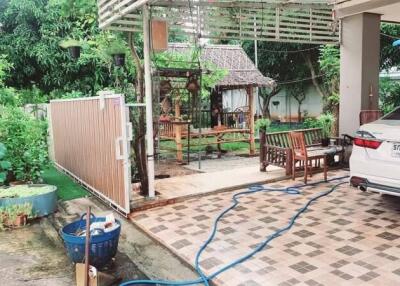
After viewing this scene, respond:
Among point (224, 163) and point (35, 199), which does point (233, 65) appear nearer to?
point (224, 163)

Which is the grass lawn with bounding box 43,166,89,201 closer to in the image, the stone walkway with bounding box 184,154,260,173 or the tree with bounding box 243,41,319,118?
the stone walkway with bounding box 184,154,260,173

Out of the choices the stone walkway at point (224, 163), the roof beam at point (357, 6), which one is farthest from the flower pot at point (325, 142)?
the roof beam at point (357, 6)

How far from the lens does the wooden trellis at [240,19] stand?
19.5 ft

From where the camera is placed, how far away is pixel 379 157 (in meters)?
4.60

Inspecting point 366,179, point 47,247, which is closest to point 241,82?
point 366,179

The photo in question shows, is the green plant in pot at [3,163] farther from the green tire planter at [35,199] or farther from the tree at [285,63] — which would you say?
the tree at [285,63]

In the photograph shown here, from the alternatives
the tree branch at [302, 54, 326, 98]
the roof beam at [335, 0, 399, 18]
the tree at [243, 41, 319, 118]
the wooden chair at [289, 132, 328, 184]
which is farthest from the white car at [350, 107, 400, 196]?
the tree at [243, 41, 319, 118]

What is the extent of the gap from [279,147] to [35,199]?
453 centimetres

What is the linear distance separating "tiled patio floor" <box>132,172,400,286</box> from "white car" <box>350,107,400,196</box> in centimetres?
50

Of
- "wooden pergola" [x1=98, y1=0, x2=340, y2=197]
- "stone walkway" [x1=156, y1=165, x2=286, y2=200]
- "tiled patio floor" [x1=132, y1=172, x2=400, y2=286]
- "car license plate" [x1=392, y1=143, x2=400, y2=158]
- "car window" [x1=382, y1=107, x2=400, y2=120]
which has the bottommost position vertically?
"tiled patio floor" [x1=132, y1=172, x2=400, y2=286]

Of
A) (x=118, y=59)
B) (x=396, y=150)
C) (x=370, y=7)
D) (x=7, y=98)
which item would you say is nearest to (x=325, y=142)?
(x=370, y=7)

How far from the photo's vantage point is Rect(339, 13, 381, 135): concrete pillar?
751 cm

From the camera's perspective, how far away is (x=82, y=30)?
37.4 ft

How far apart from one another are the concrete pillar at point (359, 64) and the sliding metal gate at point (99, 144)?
4.89 m
